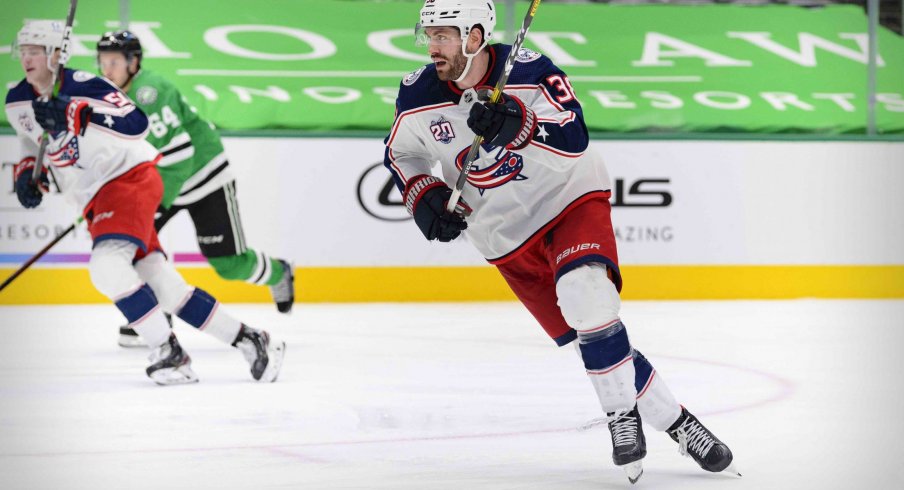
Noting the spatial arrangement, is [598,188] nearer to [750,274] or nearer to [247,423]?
[247,423]

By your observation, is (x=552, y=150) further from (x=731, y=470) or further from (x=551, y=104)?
(x=731, y=470)

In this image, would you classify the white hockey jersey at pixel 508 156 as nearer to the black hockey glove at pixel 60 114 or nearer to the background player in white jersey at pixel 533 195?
the background player in white jersey at pixel 533 195

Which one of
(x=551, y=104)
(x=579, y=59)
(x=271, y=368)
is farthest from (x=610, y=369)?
(x=579, y=59)

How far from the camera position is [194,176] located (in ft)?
18.0

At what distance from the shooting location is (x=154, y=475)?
276cm

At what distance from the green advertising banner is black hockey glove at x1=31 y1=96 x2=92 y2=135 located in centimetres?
296

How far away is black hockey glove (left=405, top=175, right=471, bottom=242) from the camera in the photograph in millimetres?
2793

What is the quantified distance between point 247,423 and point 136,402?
0.55 meters

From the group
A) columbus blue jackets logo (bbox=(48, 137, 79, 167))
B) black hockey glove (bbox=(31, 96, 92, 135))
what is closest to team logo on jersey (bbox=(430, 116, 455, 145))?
black hockey glove (bbox=(31, 96, 92, 135))

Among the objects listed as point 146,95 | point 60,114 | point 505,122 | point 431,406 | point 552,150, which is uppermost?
point 505,122

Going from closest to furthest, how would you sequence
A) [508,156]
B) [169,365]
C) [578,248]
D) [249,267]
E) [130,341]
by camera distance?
Answer: [578,248] < [508,156] < [169,365] < [130,341] < [249,267]

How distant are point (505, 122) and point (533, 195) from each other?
308 millimetres

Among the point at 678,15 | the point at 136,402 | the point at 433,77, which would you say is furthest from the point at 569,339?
the point at 678,15

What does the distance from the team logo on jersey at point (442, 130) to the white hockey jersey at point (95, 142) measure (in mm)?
1654
